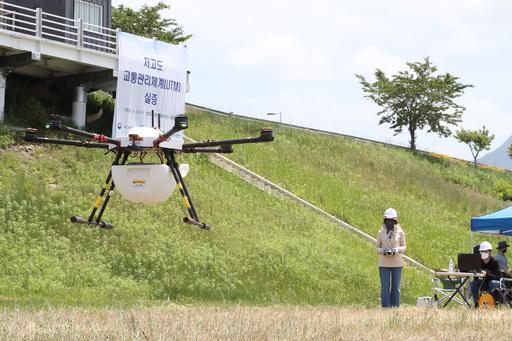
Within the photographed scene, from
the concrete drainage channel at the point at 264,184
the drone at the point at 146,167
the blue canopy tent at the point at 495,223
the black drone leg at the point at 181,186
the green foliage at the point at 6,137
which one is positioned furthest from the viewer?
the concrete drainage channel at the point at 264,184

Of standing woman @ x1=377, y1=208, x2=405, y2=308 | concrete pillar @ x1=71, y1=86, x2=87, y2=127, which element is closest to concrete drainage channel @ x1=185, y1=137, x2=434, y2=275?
concrete pillar @ x1=71, y1=86, x2=87, y2=127

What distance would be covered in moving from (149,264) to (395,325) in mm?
14749

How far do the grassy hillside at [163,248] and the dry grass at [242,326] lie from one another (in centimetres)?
890

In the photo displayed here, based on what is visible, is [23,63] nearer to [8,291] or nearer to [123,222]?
[123,222]

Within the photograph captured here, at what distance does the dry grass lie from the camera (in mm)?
9703

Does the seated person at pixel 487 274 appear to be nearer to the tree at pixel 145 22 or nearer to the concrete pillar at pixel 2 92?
the concrete pillar at pixel 2 92

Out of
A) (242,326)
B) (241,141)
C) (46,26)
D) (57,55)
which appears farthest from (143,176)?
(46,26)

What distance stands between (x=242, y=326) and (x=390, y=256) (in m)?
8.83

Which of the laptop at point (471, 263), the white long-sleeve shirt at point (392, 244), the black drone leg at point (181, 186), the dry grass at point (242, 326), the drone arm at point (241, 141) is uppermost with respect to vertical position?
the drone arm at point (241, 141)

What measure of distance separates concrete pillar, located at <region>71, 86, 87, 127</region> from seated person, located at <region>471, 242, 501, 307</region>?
19.3 meters

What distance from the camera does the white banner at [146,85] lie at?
1819 cm

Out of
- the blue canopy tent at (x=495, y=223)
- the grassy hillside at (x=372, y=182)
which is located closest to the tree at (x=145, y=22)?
the grassy hillside at (x=372, y=182)

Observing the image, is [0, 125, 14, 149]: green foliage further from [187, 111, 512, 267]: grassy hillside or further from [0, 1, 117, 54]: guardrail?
[187, 111, 512, 267]: grassy hillside

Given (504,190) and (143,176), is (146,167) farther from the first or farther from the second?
(504,190)
